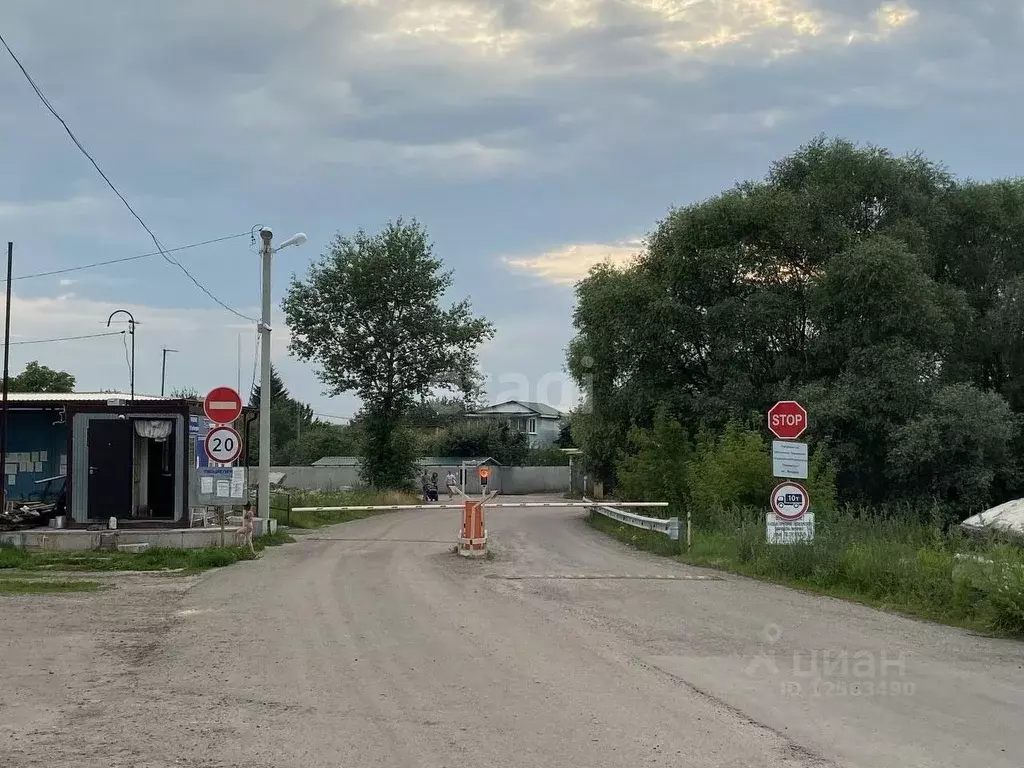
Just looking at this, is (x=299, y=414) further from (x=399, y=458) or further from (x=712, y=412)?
(x=712, y=412)

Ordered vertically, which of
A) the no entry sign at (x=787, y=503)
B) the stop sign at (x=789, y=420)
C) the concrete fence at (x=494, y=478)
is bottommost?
the concrete fence at (x=494, y=478)

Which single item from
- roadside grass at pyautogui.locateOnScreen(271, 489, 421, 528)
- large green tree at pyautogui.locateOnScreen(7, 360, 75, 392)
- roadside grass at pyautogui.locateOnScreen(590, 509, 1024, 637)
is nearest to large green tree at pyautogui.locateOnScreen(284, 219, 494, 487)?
roadside grass at pyautogui.locateOnScreen(271, 489, 421, 528)

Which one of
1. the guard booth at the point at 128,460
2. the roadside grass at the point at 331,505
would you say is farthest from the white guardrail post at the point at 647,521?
the guard booth at the point at 128,460

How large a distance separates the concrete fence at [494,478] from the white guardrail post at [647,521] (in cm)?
3513

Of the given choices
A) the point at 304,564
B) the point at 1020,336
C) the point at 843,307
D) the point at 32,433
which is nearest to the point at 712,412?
the point at 843,307

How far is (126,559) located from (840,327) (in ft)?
79.9

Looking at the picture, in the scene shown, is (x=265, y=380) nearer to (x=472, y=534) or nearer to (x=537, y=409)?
(x=472, y=534)

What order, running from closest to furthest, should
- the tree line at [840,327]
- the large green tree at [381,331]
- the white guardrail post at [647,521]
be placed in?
the white guardrail post at [647,521]
the tree line at [840,327]
the large green tree at [381,331]

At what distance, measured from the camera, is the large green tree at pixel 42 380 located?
57.7 meters

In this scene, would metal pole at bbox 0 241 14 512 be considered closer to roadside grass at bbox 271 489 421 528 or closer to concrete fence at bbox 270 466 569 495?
roadside grass at bbox 271 489 421 528

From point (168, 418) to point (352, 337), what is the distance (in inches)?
1219

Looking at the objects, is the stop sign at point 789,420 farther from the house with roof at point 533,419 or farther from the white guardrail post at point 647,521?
the house with roof at point 533,419

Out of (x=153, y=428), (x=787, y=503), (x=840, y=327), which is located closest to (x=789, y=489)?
(x=787, y=503)

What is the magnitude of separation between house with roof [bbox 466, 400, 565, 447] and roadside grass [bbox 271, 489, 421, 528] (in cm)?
4751
